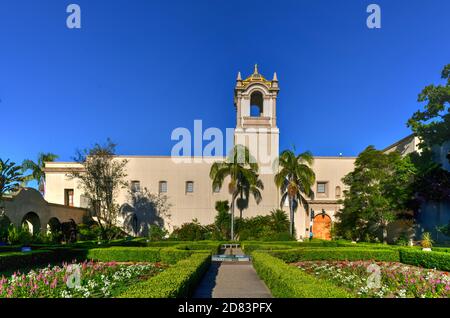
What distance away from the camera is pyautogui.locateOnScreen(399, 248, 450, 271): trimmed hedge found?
14.6 metres

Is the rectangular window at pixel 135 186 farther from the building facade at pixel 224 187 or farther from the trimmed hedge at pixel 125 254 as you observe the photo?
the trimmed hedge at pixel 125 254

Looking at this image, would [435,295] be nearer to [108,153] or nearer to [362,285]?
[362,285]

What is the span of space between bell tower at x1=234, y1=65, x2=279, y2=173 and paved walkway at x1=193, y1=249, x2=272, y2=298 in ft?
56.7

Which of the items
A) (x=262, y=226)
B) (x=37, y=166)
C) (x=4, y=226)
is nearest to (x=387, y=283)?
(x=262, y=226)

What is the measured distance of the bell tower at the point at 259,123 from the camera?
32.1 metres

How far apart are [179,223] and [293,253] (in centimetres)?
1611

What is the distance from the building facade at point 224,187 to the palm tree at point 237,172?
1.86m

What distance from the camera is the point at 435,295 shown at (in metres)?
8.73

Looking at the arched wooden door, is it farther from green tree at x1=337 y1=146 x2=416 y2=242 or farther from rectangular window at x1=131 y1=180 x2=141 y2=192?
rectangular window at x1=131 y1=180 x2=141 y2=192

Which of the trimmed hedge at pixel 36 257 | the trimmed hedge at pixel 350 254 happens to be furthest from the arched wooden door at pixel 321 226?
the trimmed hedge at pixel 36 257

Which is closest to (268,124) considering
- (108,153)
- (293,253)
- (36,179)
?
(108,153)

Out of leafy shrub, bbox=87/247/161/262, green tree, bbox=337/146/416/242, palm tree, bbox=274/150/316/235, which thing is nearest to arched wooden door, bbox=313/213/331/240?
green tree, bbox=337/146/416/242

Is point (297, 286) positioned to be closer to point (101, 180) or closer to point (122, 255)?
point (122, 255)

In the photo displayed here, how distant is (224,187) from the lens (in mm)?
31344
